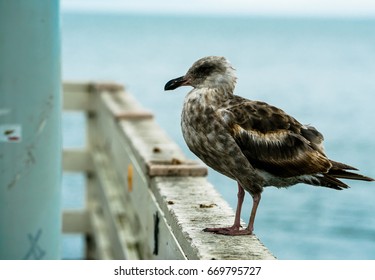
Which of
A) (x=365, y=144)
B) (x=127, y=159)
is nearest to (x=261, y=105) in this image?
(x=127, y=159)

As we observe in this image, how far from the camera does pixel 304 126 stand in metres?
4.90

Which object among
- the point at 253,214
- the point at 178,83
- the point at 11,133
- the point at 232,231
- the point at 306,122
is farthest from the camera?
the point at 306,122

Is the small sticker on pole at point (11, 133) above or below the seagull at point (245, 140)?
below

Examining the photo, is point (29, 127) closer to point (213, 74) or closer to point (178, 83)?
point (178, 83)

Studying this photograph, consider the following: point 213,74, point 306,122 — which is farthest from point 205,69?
point 306,122

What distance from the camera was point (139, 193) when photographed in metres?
6.11

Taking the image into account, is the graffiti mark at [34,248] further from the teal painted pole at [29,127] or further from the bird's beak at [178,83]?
the bird's beak at [178,83]

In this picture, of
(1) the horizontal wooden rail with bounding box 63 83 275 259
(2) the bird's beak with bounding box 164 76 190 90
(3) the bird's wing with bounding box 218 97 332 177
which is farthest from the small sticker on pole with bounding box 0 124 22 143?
(3) the bird's wing with bounding box 218 97 332 177

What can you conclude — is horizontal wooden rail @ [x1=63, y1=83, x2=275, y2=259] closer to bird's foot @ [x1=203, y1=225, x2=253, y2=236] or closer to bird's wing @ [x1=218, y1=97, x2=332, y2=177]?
bird's foot @ [x1=203, y1=225, x2=253, y2=236]

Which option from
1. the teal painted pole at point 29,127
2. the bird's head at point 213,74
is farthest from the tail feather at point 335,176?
the teal painted pole at point 29,127

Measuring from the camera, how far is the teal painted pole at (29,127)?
17.3 ft

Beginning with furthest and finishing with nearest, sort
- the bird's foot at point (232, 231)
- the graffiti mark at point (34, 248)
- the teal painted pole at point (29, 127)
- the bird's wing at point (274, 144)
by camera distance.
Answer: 1. the graffiti mark at point (34, 248)
2. the teal painted pole at point (29, 127)
3. the bird's wing at point (274, 144)
4. the bird's foot at point (232, 231)

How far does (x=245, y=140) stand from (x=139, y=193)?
1.63 meters

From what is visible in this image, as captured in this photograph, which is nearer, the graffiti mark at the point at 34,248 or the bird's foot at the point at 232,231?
the bird's foot at the point at 232,231
